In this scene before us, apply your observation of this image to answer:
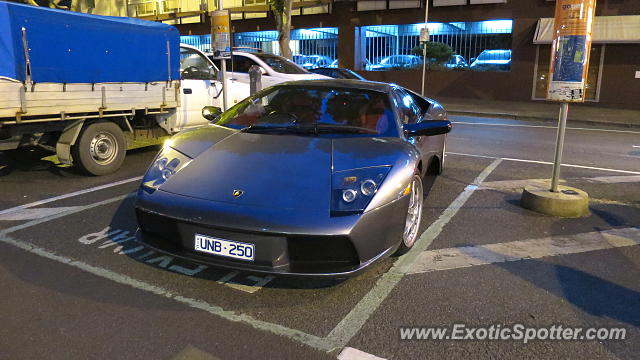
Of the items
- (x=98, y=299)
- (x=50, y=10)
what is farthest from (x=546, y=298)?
(x=50, y=10)

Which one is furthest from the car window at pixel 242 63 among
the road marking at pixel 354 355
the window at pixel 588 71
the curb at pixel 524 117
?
the window at pixel 588 71

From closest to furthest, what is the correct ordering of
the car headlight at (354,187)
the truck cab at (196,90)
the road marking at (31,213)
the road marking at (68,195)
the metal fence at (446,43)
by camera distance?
the car headlight at (354,187)
the road marking at (31,213)
the road marking at (68,195)
the truck cab at (196,90)
the metal fence at (446,43)

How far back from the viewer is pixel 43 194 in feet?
18.8

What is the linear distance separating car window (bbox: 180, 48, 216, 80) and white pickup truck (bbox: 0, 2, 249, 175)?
538 millimetres

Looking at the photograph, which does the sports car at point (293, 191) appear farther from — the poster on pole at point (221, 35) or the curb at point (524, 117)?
the curb at point (524, 117)

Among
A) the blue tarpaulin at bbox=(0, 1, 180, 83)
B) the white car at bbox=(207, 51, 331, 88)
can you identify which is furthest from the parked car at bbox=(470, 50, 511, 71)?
the blue tarpaulin at bbox=(0, 1, 180, 83)

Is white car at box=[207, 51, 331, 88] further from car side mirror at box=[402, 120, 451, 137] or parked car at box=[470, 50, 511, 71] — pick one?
parked car at box=[470, 50, 511, 71]

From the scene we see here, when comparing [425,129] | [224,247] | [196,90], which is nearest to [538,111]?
[196,90]

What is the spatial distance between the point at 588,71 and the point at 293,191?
62.0ft

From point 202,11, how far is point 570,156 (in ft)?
76.7

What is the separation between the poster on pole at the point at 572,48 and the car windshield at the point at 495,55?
671 inches

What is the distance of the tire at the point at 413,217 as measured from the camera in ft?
12.8

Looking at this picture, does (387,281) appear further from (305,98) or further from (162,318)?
(305,98)

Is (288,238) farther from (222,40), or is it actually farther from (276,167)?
(222,40)
